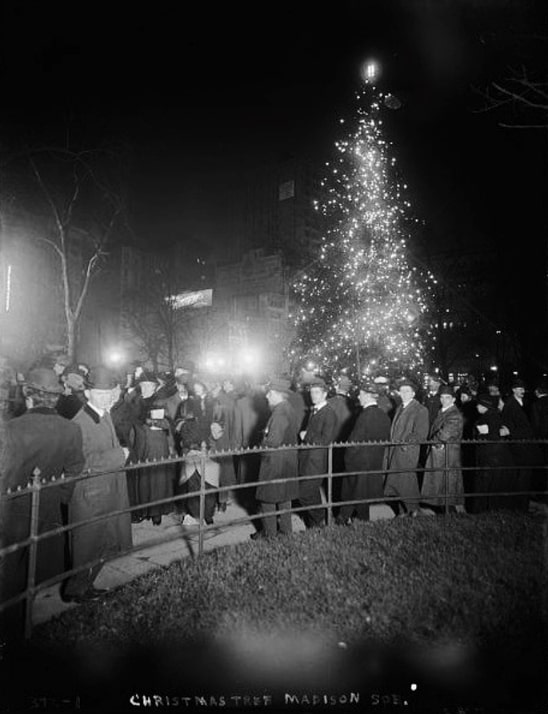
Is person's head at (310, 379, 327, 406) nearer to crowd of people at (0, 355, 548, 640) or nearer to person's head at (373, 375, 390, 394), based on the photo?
crowd of people at (0, 355, 548, 640)

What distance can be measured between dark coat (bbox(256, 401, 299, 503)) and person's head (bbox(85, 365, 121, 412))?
2332 millimetres

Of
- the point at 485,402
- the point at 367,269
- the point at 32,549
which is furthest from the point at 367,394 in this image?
the point at 367,269

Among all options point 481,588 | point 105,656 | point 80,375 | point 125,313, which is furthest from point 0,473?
point 125,313

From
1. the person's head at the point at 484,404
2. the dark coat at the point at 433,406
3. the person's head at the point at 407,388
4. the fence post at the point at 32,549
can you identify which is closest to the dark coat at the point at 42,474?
the fence post at the point at 32,549

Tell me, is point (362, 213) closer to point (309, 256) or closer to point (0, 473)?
point (309, 256)

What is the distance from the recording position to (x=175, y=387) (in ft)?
30.9

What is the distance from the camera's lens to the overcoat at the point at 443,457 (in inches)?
306

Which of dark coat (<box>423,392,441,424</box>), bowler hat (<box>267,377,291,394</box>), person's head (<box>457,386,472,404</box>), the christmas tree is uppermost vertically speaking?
the christmas tree

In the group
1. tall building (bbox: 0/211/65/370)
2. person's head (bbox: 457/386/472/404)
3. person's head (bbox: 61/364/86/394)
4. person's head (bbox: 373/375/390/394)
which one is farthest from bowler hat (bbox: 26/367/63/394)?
tall building (bbox: 0/211/65/370)

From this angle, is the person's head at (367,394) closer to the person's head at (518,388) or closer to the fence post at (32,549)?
the person's head at (518,388)

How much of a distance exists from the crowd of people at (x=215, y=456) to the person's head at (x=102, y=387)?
0.01 meters

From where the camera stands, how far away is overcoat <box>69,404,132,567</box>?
16.0 ft

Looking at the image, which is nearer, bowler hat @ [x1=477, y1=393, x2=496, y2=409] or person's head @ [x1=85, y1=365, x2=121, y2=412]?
person's head @ [x1=85, y1=365, x2=121, y2=412]

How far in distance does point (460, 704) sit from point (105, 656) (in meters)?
2.57
